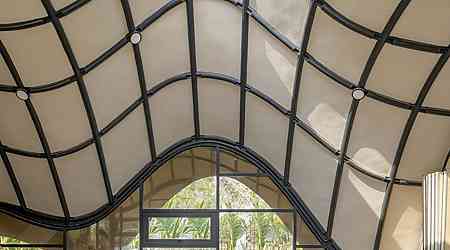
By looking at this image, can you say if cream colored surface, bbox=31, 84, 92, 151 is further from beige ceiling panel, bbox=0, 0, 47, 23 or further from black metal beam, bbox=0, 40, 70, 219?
beige ceiling panel, bbox=0, 0, 47, 23

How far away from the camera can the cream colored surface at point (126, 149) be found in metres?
11.8

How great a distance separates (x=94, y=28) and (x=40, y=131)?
7.44 ft

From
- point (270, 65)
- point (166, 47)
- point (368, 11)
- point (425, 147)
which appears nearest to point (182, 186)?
point (166, 47)

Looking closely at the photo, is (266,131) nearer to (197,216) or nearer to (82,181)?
(197,216)

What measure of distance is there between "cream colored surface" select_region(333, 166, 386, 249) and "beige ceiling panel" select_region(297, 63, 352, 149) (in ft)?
2.44

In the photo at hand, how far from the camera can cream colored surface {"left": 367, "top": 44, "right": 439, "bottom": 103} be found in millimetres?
9406

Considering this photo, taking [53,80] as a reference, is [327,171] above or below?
below

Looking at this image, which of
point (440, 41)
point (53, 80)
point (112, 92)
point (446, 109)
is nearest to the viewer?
point (440, 41)

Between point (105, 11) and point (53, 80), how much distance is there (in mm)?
1515

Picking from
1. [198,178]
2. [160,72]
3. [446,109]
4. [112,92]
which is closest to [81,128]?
[112,92]

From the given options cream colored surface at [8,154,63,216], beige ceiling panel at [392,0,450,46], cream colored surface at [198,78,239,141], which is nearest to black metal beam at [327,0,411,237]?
beige ceiling panel at [392,0,450,46]

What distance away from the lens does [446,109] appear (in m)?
9.80

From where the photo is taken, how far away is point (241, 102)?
11.8 m

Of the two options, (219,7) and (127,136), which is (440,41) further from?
(127,136)
